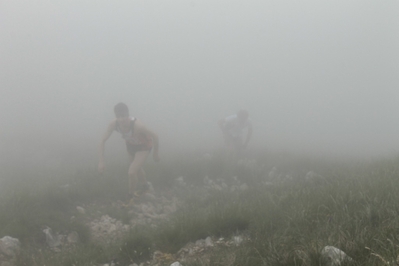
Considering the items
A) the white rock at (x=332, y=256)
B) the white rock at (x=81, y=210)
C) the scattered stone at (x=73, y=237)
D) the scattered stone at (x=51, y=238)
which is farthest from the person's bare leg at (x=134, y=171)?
the white rock at (x=332, y=256)

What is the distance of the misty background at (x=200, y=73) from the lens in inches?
969

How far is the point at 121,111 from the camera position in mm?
7340

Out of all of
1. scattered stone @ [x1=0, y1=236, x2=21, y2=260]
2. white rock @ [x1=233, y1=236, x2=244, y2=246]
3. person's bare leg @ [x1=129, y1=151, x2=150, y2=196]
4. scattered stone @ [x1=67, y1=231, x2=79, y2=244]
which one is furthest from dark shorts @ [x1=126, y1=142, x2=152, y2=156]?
white rock @ [x1=233, y1=236, x2=244, y2=246]

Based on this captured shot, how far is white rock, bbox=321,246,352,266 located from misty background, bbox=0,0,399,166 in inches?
457

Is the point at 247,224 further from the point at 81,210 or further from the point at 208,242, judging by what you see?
the point at 81,210

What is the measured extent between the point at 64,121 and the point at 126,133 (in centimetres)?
2097

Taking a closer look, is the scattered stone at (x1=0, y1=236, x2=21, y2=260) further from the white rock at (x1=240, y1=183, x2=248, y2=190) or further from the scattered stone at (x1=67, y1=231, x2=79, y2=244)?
the white rock at (x1=240, y1=183, x2=248, y2=190)

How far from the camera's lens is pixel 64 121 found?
2683cm

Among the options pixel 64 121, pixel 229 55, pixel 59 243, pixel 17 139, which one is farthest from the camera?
pixel 229 55

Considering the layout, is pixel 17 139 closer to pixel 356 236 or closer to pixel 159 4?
pixel 356 236

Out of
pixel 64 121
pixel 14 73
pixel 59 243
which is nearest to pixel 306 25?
pixel 14 73

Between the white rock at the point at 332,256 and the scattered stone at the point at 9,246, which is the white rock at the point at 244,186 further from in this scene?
the white rock at the point at 332,256

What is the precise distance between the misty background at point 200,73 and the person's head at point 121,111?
20.0ft

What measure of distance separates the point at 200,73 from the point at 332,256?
5979 cm
